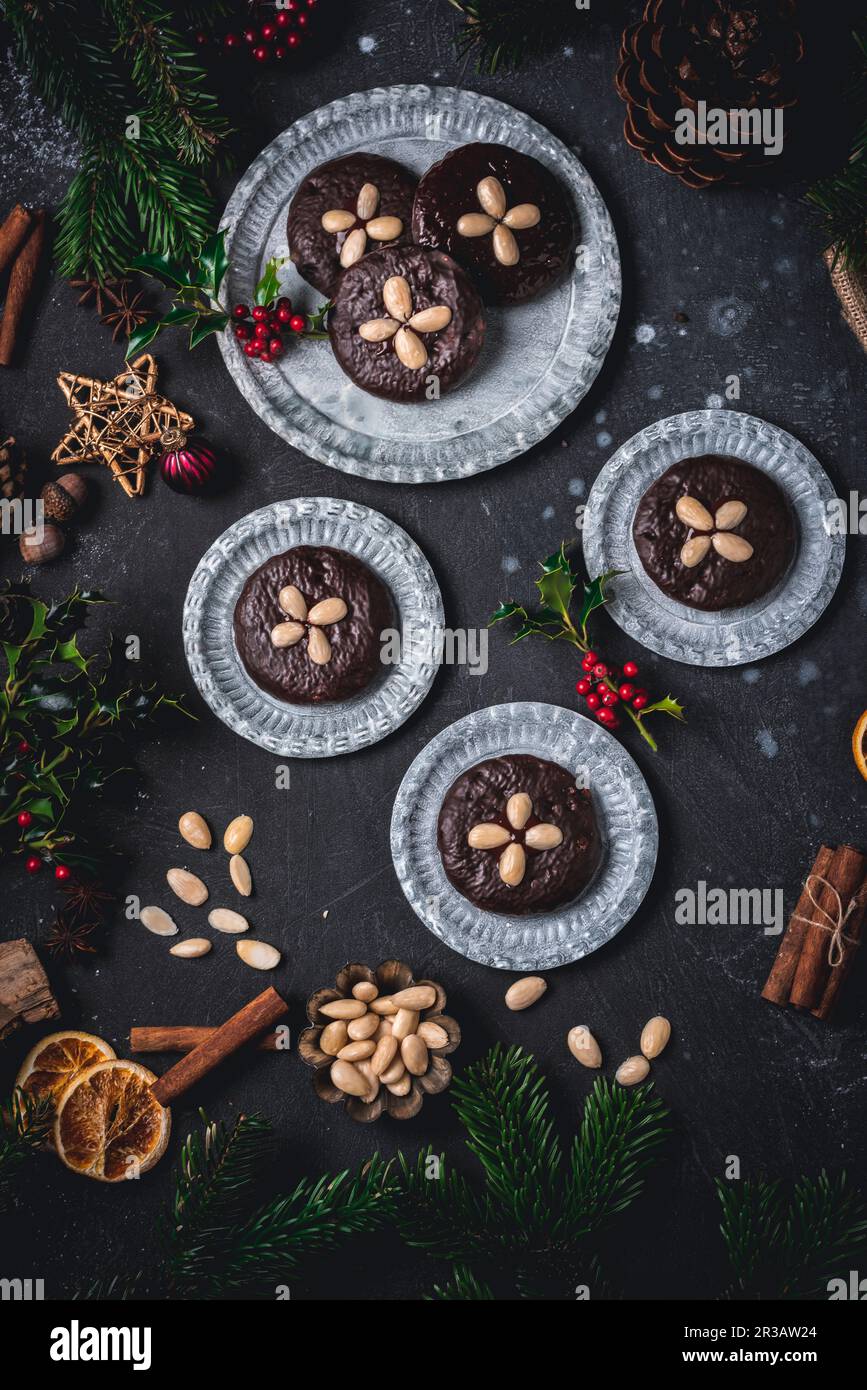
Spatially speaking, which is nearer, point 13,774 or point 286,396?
point 13,774

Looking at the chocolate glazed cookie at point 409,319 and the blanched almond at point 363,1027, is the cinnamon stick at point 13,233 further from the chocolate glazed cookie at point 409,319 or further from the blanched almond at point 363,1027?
the blanched almond at point 363,1027

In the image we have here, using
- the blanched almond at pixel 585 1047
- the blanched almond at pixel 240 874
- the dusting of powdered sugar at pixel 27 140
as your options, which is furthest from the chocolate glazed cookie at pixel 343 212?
the blanched almond at pixel 585 1047

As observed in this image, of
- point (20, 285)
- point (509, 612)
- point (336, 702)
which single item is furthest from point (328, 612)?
point (20, 285)

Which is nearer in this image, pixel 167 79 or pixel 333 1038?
pixel 167 79

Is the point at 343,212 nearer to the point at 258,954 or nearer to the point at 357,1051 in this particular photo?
the point at 258,954

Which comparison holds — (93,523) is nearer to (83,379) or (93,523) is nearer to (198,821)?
(83,379)

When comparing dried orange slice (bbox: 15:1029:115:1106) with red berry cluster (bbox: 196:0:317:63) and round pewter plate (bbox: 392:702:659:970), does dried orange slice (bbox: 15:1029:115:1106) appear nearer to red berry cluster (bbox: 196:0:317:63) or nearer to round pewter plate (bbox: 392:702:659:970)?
round pewter plate (bbox: 392:702:659:970)

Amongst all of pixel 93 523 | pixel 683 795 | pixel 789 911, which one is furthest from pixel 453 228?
pixel 789 911
